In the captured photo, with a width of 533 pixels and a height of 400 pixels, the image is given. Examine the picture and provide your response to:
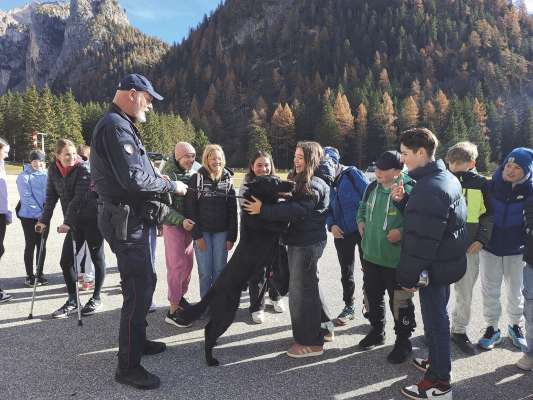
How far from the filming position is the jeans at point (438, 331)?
3326mm

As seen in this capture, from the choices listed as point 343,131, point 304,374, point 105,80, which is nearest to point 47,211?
point 304,374

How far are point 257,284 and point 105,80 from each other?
17560 cm

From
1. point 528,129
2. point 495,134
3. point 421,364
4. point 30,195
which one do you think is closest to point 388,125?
point 495,134

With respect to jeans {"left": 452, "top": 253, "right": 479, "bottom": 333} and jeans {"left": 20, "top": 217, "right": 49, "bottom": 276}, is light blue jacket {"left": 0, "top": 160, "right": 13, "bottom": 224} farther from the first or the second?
jeans {"left": 452, "top": 253, "right": 479, "bottom": 333}

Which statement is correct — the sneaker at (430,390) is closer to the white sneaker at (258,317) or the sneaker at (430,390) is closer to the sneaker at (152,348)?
the white sneaker at (258,317)

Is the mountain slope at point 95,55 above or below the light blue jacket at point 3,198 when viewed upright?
above

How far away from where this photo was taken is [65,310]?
5047 millimetres

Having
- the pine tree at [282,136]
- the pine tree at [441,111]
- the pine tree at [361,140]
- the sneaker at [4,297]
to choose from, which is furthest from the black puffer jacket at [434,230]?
the pine tree at [441,111]

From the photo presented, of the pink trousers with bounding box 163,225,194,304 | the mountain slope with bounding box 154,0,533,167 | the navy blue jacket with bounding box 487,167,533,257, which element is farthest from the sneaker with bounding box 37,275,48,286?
the mountain slope with bounding box 154,0,533,167

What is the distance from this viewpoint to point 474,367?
3.84 meters

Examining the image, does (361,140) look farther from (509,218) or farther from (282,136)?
(509,218)

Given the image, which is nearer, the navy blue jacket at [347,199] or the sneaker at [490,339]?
the sneaker at [490,339]

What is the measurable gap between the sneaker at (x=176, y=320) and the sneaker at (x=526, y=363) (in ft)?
11.2

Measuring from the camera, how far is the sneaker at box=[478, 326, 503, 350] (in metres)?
4.21
